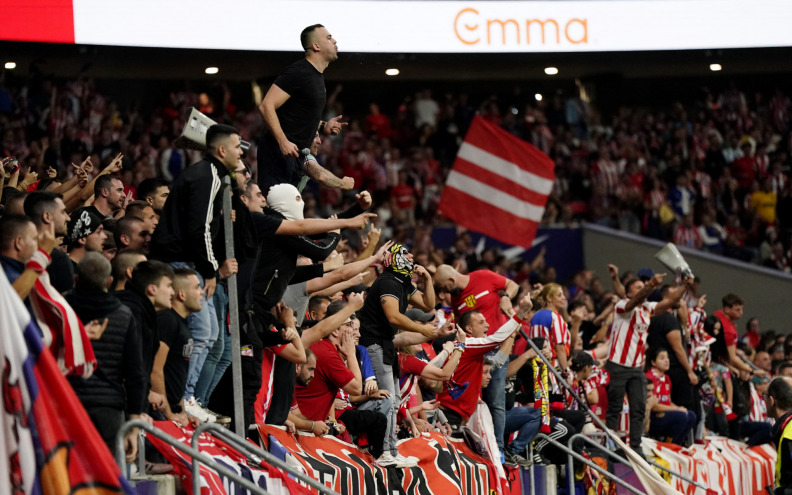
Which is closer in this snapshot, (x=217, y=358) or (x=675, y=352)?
(x=217, y=358)

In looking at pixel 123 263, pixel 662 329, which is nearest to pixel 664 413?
pixel 662 329

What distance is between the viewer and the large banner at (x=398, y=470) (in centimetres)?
815

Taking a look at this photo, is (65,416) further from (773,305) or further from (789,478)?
(773,305)

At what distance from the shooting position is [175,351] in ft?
22.5

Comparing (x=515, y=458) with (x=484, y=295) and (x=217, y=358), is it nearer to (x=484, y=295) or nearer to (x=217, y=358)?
(x=484, y=295)

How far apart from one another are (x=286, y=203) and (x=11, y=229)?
253 cm

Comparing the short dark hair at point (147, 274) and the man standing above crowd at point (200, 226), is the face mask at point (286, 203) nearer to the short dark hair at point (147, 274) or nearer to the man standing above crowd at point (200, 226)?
the man standing above crowd at point (200, 226)

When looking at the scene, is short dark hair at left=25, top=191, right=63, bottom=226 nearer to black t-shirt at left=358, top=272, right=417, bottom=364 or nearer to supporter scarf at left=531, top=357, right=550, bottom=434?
black t-shirt at left=358, top=272, right=417, bottom=364

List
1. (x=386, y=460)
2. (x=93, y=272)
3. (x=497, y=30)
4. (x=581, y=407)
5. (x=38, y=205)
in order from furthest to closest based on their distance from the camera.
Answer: (x=497, y=30) → (x=581, y=407) → (x=386, y=460) → (x=38, y=205) → (x=93, y=272)

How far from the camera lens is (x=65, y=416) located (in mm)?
5535

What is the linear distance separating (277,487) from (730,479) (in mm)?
7631

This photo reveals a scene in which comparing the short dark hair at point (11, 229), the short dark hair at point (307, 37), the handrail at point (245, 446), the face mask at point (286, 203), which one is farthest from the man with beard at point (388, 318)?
the short dark hair at point (11, 229)

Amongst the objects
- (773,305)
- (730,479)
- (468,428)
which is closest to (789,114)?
(773,305)

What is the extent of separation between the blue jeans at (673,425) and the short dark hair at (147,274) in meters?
7.96
